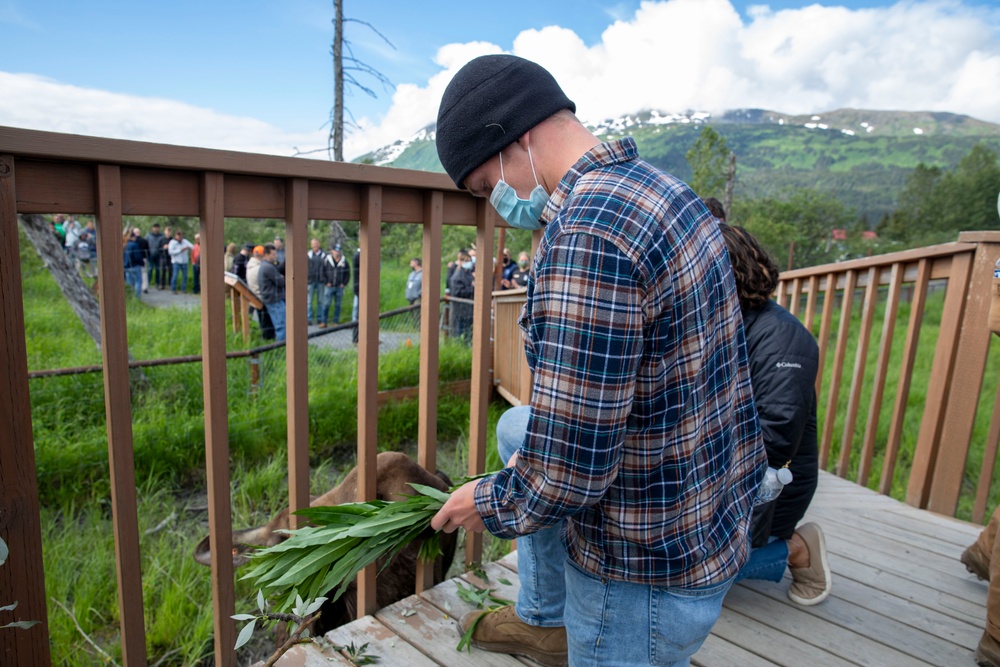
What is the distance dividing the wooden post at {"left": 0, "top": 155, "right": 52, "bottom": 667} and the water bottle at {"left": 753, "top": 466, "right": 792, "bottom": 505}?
6.01ft

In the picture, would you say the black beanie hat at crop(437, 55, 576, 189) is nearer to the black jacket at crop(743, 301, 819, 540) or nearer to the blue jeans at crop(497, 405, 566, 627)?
the blue jeans at crop(497, 405, 566, 627)

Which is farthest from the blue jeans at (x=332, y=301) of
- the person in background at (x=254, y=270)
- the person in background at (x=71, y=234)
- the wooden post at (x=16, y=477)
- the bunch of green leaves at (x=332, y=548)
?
the wooden post at (x=16, y=477)

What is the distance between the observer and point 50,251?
7090 mm

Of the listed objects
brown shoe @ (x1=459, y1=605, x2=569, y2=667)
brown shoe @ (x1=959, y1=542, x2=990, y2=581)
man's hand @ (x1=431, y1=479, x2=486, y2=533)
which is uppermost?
man's hand @ (x1=431, y1=479, x2=486, y2=533)

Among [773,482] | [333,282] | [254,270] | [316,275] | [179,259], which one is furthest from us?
[179,259]

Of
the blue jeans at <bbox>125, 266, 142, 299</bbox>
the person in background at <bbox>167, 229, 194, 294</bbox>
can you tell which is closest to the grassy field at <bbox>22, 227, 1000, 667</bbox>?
the blue jeans at <bbox>125, 266, 142, 299</bbox>

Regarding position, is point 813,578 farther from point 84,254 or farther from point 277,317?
point 84,254

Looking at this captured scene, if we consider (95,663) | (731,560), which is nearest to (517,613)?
(731,560)

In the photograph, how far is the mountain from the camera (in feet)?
283

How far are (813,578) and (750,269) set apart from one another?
1095 millimetres

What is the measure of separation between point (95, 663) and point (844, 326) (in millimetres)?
4010

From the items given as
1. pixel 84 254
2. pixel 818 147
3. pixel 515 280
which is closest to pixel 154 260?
pixel 84 254

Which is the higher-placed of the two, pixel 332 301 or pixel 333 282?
pixel 333 282

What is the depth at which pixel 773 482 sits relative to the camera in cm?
204
